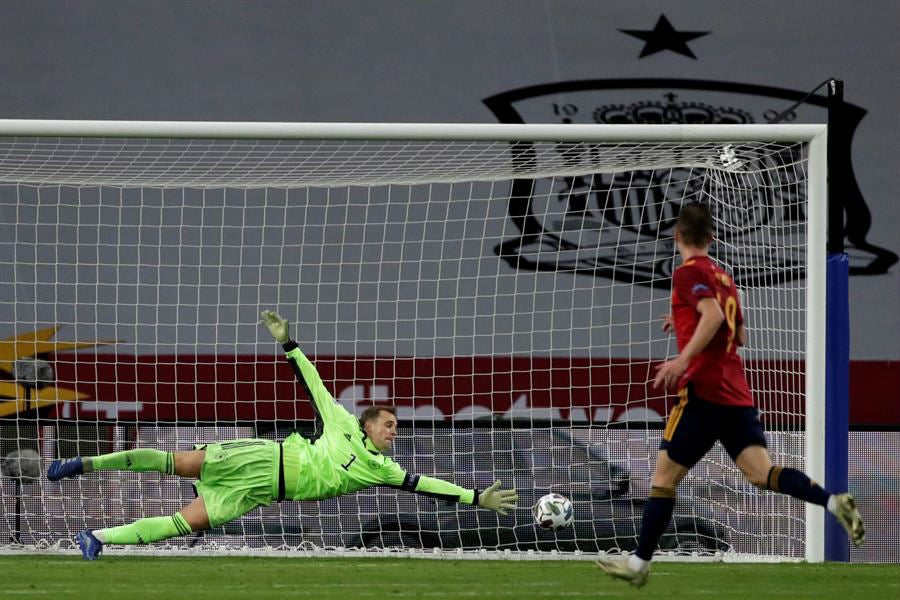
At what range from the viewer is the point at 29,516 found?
8.45 metres

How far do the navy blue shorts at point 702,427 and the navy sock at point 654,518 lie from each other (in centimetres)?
15

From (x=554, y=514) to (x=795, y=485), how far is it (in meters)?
2.07

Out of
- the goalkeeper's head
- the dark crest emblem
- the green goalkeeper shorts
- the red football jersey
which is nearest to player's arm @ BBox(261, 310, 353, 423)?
the goalkeeper's head

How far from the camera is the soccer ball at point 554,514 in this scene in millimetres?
6979

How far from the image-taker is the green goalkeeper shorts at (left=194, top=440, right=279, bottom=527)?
6.98 m

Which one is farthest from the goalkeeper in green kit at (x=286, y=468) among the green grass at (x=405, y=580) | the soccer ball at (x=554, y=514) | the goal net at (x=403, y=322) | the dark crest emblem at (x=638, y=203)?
the dark crest emblem at (x=638, y=203)

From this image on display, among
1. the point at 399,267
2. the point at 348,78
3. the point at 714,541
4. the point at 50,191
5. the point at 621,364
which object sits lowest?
the point at 714,541

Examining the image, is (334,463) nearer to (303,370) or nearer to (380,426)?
(380,426)

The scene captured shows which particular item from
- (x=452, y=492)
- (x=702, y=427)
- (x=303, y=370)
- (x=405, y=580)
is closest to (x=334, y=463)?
(x=303, y=370)

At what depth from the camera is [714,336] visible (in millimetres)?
5176

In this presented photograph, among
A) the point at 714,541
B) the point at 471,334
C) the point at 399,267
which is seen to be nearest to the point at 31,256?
the point at 399,267

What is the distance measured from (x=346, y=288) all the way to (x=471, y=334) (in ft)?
3.34

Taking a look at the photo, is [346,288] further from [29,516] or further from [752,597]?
[752,597]

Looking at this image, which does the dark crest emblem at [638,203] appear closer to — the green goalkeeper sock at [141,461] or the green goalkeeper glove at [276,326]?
the green goalkeeper glove at [276,326]
